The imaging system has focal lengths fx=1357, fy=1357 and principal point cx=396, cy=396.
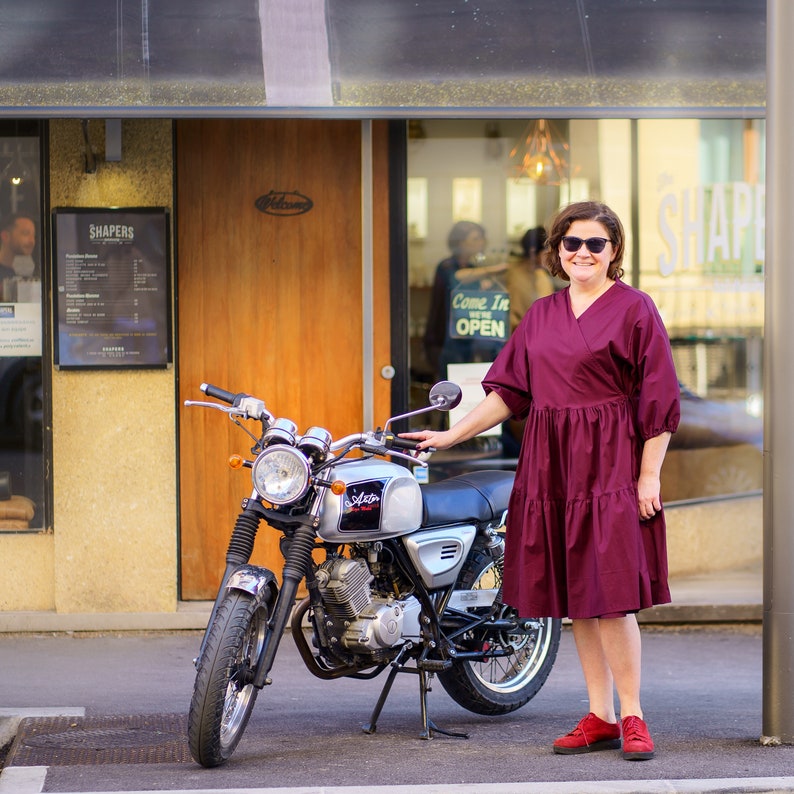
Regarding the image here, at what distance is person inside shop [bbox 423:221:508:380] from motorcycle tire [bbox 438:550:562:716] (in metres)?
2.23

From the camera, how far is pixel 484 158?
7.44m

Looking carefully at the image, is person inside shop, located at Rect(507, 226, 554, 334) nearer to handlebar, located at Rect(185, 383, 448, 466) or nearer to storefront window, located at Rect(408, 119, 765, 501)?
storefront window, located at Rect(408, 119, 765, 501)

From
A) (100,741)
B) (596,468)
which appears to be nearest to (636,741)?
(596,468)

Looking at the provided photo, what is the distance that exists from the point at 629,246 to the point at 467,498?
295 centimetres

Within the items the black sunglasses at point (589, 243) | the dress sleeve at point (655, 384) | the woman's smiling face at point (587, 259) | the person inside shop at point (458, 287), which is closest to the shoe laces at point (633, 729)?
the dress sleeve at point (655, 384)

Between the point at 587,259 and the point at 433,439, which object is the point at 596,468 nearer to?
the point at 433,439

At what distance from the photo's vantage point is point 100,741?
16.4ft

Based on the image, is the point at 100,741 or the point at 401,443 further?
the point at 100,741

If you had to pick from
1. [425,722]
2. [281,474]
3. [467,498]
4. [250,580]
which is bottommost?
[425,722]

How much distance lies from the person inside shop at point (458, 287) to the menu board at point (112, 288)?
1.44m

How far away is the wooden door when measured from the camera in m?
7.29

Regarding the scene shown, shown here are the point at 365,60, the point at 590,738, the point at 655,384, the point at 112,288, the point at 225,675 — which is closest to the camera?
the point at 225,675

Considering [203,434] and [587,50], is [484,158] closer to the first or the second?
[587,50]

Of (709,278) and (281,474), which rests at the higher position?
(709,278)
